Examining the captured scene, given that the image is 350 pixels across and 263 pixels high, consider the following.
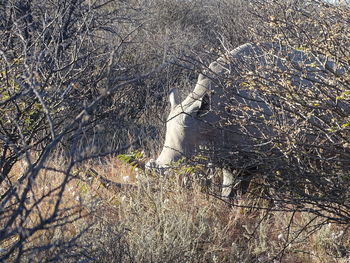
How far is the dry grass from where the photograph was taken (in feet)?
14.1

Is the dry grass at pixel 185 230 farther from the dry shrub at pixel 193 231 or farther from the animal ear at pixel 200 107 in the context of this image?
the animal ear at pixel 200 107

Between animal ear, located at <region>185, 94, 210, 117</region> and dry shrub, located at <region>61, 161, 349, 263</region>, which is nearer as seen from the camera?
dry shrub, located at <region>61, 161, 349, 263</region>

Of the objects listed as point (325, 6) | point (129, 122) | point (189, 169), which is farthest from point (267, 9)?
point (129, 122)

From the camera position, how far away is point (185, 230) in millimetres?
4633

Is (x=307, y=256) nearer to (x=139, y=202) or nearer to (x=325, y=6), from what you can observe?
(x=139, y=202)

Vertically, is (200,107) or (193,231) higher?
(200,107)

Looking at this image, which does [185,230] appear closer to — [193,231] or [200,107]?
[193,231]

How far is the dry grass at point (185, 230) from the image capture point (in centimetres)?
429

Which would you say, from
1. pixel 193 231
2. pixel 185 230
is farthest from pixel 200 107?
pixel 185 230

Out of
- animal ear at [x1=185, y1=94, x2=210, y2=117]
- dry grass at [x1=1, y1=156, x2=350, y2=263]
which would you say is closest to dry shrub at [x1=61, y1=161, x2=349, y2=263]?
dry grass at [x1=1, y1=156, x2=350, y2=263]

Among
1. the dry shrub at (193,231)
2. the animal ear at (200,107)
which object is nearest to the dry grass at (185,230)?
the dry shrub at (193,231)

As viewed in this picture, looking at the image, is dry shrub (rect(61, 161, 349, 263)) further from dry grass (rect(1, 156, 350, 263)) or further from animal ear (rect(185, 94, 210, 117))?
animal ear (rect(185, 94, 210, 117))

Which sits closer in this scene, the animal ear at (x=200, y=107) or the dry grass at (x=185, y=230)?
the dry grass at (x=185, y=230)

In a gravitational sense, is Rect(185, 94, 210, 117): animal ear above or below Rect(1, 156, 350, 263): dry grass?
above
